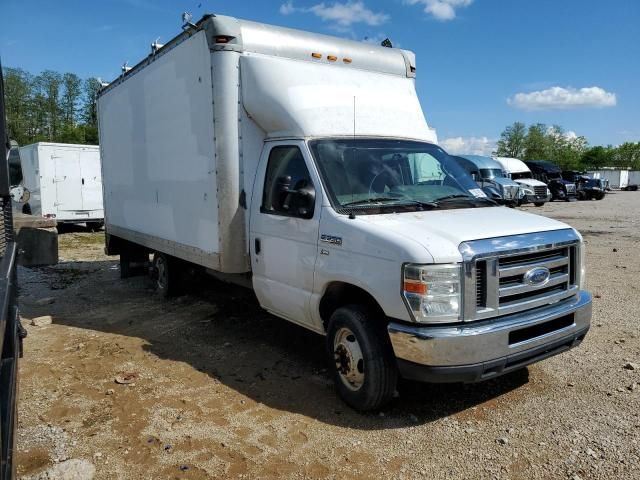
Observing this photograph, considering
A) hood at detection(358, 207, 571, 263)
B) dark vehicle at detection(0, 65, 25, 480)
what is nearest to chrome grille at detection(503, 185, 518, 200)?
hood at detection(358, 207, 571, 263)

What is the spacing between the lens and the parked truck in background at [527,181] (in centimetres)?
2670

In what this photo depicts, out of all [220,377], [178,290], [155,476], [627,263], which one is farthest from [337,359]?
[627,263]

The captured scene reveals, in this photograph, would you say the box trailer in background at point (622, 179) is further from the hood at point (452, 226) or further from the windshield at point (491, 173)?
the hood at point (452, 226)

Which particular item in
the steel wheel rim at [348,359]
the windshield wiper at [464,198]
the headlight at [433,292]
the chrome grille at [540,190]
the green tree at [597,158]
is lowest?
the steel wheel rim at [348,359]

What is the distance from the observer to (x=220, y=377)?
5.00 m

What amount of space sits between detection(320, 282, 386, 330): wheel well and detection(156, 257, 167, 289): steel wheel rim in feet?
13.2

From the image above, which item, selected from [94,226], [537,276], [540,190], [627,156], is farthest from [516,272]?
[627,156]

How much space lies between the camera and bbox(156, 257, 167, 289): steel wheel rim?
7.89m

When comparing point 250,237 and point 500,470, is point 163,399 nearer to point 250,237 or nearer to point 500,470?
point 250,237

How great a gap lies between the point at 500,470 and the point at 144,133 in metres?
6.22

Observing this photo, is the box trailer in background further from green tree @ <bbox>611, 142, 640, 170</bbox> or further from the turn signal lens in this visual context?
the turn signal lens

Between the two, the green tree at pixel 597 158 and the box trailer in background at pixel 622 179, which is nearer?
the box trailer in background at pixel 622 179

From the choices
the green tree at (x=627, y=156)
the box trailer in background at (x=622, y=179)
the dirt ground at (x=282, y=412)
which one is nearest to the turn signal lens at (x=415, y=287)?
the dirt ground at (x=282, y=412)

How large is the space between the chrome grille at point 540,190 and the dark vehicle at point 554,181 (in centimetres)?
570
